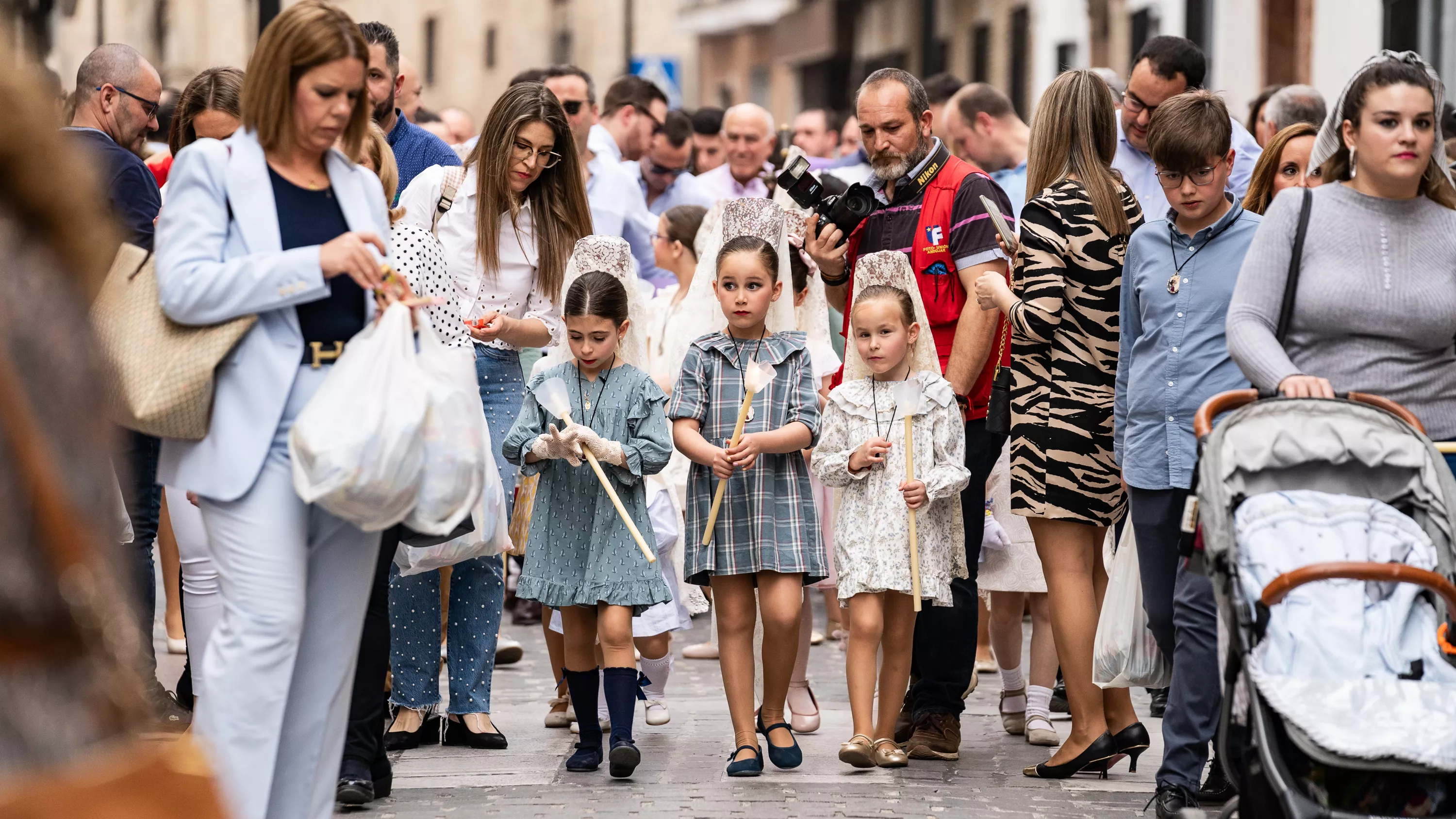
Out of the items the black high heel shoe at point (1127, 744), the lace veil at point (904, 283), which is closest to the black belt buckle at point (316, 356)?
the lace veil at point (904, 283)


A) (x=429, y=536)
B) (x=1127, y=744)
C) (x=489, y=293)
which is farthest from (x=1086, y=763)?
(x=489, y=293)

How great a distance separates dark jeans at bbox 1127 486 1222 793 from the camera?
214 inches

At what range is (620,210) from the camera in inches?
383

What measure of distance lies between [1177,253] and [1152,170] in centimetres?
274

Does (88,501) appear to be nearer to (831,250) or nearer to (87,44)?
(831,250)

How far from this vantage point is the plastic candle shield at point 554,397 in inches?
252

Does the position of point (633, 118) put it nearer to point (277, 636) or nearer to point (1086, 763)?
point (1086, 763)

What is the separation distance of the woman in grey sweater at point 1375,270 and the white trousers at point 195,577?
3.71 metres

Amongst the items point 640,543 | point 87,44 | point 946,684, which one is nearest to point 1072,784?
point 946,684

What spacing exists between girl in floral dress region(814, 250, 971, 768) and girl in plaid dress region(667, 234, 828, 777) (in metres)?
0.17

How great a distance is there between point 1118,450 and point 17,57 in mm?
4320

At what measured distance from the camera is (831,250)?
281 inches

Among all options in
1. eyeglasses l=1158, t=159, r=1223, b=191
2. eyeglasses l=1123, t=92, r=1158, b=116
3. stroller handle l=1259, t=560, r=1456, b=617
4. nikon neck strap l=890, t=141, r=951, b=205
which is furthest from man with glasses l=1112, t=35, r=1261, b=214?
stroller handle l=1259, t=560, r=1456, b=617

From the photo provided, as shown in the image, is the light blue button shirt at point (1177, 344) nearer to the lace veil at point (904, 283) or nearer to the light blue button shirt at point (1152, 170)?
the lace veil at point (904, 283)
